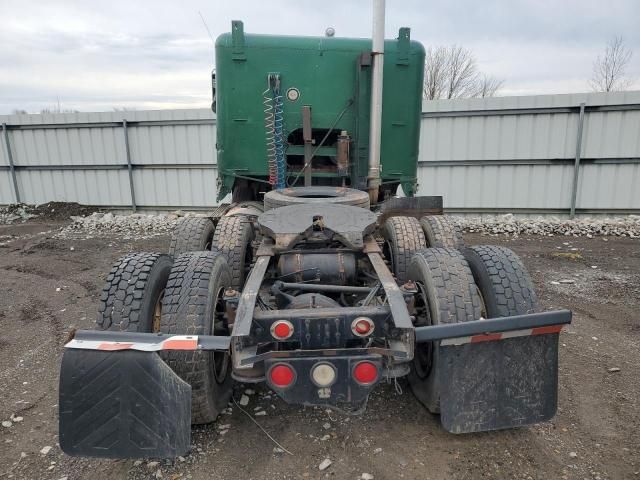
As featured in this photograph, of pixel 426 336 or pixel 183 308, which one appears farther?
pixel 183 308

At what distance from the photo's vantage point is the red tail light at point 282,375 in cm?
230

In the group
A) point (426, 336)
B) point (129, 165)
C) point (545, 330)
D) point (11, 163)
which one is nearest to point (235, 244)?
point (426, 336)

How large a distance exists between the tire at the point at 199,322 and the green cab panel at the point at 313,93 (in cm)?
254

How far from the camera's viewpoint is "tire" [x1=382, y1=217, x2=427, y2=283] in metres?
3.75

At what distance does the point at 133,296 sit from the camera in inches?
111

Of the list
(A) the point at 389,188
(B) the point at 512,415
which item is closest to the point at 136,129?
(A) the point at 389,188

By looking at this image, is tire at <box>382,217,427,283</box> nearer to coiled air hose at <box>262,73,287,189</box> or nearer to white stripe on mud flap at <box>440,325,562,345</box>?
white stripe on mud flap at <box>440,325,562,345</box>

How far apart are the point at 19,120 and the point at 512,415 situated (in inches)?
540

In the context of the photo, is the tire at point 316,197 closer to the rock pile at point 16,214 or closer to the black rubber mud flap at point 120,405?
the black rubber mud flap at point 120,405

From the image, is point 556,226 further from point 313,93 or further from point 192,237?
point 192,237

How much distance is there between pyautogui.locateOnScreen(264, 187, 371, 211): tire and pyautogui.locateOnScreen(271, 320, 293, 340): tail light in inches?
65.7

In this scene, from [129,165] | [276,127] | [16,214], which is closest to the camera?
[276,127]

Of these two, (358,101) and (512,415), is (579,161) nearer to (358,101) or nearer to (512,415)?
(358,101)

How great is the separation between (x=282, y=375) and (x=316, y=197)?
242 centimetres
